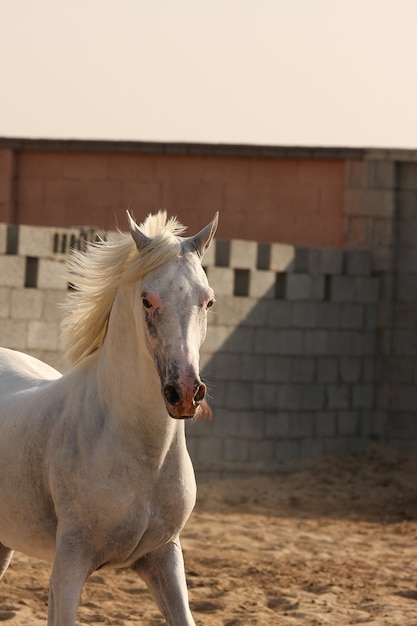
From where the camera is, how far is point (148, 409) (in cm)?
396

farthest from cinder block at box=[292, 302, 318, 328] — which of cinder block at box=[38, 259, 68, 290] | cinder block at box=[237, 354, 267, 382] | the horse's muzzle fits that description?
the horse's muzzle

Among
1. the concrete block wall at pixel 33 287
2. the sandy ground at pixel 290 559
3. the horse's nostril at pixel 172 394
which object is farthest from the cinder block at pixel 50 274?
the horse's nostril at pixel 172 394

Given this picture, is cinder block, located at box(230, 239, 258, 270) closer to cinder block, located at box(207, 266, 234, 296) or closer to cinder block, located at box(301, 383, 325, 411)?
cinder block, located at box(207, 266, 234, 296)

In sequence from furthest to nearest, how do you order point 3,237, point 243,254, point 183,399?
1. point 243,254
2. point 3,237
3. point 183,399

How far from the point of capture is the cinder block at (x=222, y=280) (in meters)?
11.1

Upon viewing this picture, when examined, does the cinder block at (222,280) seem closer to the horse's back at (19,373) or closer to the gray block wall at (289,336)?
the gray block wall at (289,336)

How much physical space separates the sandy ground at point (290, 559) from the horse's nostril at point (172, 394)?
282cm

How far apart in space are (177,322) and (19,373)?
1.56m

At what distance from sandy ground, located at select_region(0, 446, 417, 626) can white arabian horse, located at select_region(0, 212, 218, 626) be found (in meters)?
2.03

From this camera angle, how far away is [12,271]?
989 cm

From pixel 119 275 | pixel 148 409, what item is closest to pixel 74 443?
pixel 148 409

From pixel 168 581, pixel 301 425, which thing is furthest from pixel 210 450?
pixel 168 581

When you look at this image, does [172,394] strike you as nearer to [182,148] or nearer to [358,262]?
[358,262]

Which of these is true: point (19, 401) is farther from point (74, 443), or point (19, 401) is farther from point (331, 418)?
point (331, 418)
